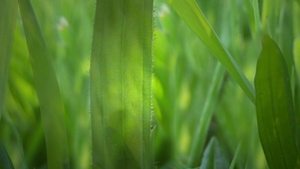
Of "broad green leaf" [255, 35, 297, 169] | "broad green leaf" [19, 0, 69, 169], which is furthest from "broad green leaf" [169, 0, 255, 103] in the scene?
"broad green leaf" [19, 0, 69, 169]

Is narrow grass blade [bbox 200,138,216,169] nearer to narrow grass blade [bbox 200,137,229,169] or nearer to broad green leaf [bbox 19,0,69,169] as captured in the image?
narrow grass blade [bbox 200,137,229,169]

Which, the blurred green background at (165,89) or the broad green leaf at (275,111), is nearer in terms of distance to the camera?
the broad green leaf at (275,111)

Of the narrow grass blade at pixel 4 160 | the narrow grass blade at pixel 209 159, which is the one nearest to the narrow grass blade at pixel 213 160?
the narrow grass blade at pixel 209 159

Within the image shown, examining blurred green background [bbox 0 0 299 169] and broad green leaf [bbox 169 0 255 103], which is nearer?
broad green leaf [bbox 169 0 255 103]

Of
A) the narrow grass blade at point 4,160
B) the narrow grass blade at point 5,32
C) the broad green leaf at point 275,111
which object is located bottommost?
the narrow grass blade at point 4,160

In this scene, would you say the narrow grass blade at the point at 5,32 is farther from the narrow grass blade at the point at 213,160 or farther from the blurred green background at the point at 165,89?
the narrow grass blade at the point at 213,160

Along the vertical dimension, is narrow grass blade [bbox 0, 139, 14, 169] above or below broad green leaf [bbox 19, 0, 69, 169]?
below

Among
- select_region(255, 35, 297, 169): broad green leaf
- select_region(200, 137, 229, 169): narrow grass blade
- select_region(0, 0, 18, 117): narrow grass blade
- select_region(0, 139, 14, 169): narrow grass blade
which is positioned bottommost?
select_region(200, 137, 229, 169): narrow grass blade

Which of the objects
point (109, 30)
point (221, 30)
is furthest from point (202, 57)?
point (109, 30)
